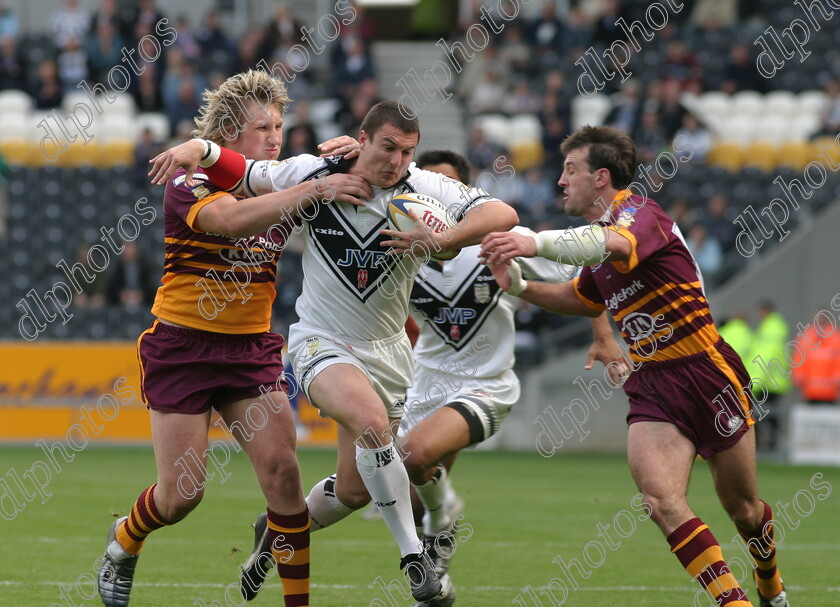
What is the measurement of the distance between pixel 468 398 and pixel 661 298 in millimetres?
1837

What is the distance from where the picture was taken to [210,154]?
18.9ft

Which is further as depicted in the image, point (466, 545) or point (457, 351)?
point (466, 545)

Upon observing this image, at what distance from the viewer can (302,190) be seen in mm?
5707

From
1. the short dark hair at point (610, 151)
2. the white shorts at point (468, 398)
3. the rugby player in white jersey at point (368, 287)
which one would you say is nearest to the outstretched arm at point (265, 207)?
the rugby player in white jersey at point (368, 287)

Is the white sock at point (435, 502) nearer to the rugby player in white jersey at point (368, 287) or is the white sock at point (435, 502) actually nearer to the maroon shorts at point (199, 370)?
the rugby player in white jersey at point (368, 287)

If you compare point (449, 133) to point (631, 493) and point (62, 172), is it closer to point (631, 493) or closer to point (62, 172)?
point (62, 172)

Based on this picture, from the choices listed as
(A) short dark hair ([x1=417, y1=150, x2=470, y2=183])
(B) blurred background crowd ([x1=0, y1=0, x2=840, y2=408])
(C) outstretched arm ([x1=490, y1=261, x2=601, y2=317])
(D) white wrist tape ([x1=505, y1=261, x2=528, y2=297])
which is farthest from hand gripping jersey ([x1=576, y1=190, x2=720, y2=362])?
(B) blurred background crowd ([x1=0, y1=0, x2=840, y2=408])

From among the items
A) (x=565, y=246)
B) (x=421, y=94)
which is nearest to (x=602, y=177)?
(x=565, y=246)

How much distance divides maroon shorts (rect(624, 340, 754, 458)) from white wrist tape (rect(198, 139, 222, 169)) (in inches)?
87.1

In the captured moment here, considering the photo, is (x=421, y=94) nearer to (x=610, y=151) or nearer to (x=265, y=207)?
(x=610, y=151)

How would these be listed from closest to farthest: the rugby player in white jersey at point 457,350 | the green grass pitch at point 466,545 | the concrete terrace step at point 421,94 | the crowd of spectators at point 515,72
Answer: the green grass pitch at point 466,545
the rugby player in white jersey at point 457,350
the crowd of spectators at point 515,72
the concrete terrace step at point 421,94

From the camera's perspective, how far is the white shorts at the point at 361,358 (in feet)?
20.0

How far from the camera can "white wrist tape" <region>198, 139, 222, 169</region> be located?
5731 mm

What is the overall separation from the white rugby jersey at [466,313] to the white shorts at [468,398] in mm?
56
